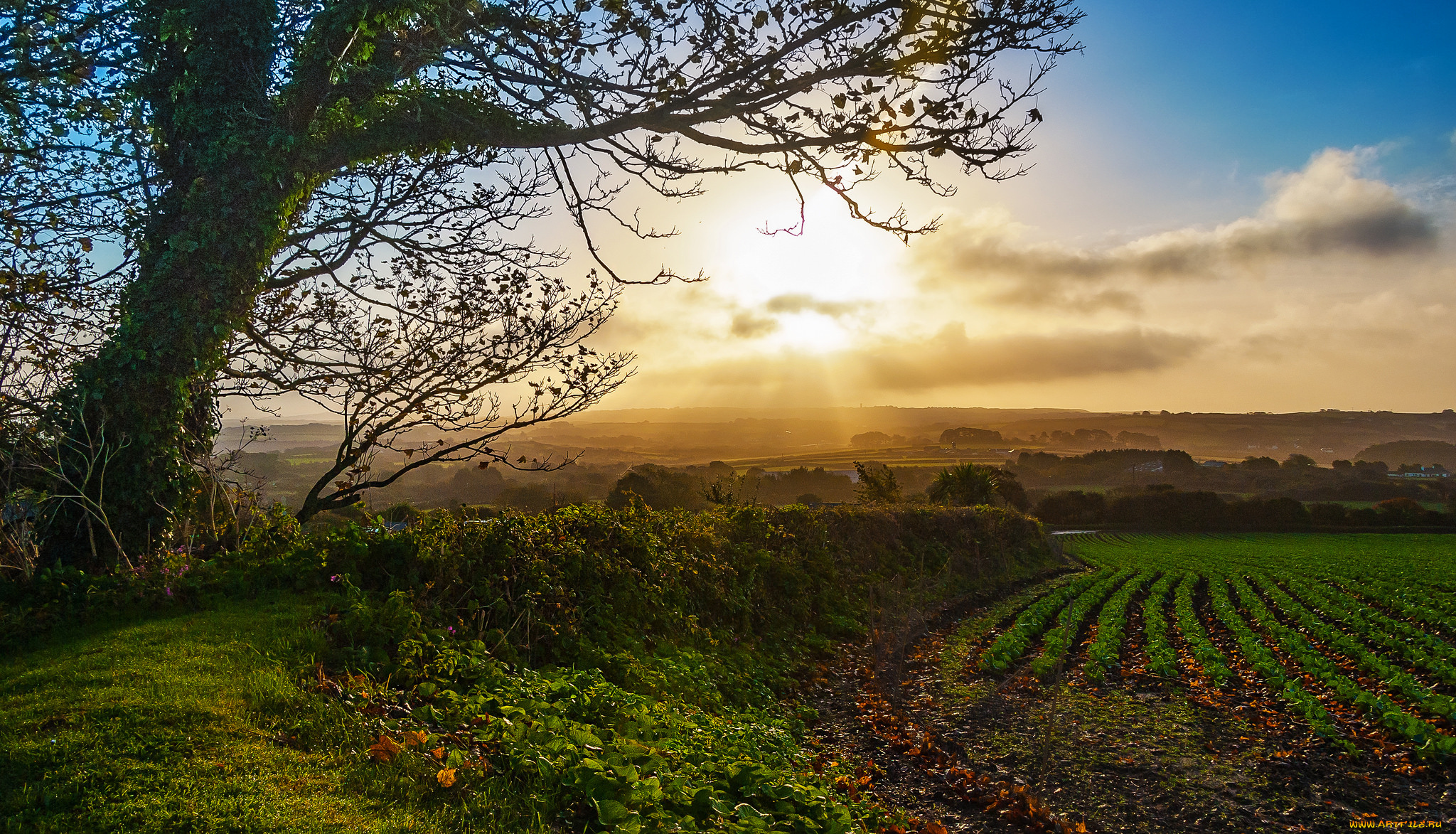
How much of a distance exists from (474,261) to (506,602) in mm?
5375

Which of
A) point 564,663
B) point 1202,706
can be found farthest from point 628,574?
point 1202,706

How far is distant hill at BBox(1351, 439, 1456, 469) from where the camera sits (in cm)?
13812

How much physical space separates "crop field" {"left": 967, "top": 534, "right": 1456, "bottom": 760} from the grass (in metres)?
7.55

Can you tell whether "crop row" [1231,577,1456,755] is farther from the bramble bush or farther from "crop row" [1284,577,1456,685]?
the bramble bush

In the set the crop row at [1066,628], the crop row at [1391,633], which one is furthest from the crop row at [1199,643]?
the crop row at [1391,633]

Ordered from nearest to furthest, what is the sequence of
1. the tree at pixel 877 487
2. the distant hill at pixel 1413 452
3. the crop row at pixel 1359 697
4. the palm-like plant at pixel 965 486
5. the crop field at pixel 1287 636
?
the crop row at pixel 1359 697 → the crop field at pixel 1287 636 → the tree at pixel 877 487 → the palm-like plant at pixel 965 486 → the distant hill at pixel 1413 452

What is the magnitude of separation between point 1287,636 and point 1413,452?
183329mm

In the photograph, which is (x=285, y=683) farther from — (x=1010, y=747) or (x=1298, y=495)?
(x=1298, y=495)

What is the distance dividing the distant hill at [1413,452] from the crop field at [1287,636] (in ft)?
482

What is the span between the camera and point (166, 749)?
3594 mm

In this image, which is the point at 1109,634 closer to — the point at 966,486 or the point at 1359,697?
the point at 1359,697

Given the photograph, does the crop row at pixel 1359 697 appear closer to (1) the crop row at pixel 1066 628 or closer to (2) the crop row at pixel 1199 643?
(2) the crop row at pixel 1199 643

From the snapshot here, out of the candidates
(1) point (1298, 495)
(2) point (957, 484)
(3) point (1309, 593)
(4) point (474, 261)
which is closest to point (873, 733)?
(4) point (474, 261)

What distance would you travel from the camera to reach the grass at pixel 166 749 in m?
3.11
